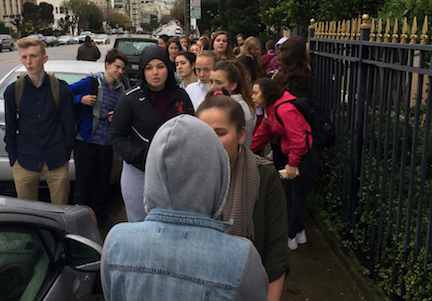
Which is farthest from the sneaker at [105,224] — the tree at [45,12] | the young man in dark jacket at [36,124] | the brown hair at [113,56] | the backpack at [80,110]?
the tree at [45,12]

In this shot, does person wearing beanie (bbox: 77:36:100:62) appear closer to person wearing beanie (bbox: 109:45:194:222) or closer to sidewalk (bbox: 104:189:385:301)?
sidewalk (bbox: 104:189:385:301)

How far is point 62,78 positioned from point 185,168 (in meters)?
5.25

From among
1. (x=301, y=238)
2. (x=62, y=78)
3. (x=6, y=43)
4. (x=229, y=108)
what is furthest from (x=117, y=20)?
(x=229, y=108)

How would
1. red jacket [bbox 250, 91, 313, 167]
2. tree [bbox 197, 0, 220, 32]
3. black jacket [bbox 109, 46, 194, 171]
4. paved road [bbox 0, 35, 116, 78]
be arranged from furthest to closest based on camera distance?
tree [bbox 197, 0, 220, 32] < paved road [bbox 0, 35, 116, 78] < red jacket [bbox 250, 91, 313, 167] < black jacket [bbox 109, 46, 194, 171]

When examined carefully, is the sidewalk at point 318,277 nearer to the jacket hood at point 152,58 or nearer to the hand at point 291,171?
the hand at point 291,171

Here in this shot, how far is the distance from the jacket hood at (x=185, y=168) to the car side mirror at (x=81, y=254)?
1.19 metres

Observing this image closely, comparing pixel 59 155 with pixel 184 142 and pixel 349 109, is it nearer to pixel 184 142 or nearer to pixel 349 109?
pixel 349 109

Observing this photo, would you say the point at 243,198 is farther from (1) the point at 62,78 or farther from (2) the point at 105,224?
(1) the point at 62,78

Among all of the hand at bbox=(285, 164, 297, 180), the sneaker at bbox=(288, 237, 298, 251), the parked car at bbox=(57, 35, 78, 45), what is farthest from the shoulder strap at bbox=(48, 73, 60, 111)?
the parked car at bbox=(57, 35, 78, 45)

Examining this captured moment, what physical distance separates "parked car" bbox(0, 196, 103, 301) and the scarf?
80 cm

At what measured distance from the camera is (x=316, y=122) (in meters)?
4.12

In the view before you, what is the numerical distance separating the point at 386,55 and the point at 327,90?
1409mm

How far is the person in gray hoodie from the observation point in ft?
4.38

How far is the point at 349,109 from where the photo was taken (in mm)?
4344
